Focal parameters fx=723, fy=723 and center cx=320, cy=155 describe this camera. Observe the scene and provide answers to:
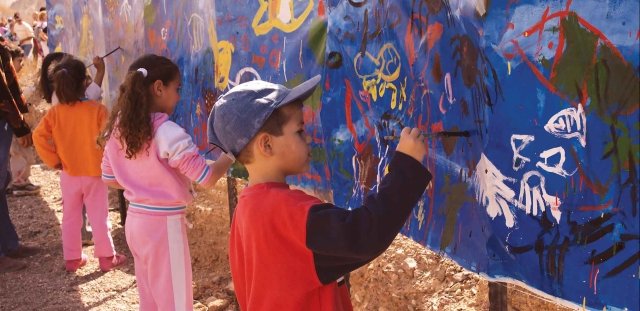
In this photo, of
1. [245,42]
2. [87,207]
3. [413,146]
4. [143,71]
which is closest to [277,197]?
[413,146]

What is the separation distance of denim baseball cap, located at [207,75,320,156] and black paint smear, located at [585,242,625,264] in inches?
35.8

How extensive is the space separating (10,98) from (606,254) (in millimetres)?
4933

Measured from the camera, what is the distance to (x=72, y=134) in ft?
→ 17.0

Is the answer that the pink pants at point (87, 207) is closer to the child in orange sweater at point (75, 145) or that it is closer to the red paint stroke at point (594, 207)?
the child in orange sweater at point (75, 145)

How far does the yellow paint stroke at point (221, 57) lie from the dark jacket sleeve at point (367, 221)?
92.0 inches

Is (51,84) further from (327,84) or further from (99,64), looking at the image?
(327,84)

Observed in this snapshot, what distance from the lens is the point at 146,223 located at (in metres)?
3.55

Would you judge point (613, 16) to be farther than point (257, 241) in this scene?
No

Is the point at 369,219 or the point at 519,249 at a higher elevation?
the point at 369,219

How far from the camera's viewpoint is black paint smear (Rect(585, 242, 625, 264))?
182 cm

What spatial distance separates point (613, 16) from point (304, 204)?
0.92 m

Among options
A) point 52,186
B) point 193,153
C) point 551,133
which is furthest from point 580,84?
point 52,186

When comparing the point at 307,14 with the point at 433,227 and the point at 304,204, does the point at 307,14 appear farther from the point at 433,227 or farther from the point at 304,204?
the point at 304,204

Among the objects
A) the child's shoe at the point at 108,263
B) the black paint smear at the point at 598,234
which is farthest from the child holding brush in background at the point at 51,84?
the black paint smear at the point at 598,234
